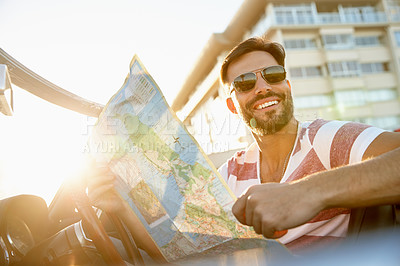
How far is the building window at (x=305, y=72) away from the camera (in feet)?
78.2

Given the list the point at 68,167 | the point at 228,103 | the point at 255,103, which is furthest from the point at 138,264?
the point at 228,103

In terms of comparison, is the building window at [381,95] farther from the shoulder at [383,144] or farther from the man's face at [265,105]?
the shoulder at [383,144]

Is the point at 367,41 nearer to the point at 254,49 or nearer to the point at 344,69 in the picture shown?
the point at 344,69

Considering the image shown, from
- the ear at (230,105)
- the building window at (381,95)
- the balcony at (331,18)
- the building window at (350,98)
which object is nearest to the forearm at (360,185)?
the ear at (230,105)

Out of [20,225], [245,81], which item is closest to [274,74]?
[245,81]

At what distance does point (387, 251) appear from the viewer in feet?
2.21

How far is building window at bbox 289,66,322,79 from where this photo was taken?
23.8m

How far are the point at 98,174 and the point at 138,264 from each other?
39 centimetres

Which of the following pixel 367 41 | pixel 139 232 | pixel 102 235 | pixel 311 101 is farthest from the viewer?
pixel 367 41

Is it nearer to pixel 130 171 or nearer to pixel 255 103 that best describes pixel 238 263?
pixel 130 171

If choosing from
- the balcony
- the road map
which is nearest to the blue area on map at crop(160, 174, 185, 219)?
the road map

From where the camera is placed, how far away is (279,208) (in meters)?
0.89

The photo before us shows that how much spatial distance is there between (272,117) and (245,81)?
0.93ft

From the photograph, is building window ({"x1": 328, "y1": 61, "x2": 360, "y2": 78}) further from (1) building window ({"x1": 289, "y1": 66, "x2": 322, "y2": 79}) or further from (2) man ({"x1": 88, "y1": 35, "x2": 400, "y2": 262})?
(2) man ({"x1": 88, "y1": 35, "x2": 400, "y2": 262})
